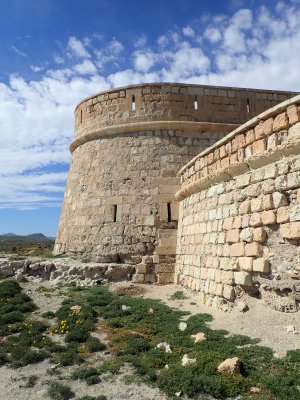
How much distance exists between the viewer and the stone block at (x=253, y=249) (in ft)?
20.6

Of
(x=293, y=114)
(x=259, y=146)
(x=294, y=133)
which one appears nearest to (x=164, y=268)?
(x=259, y=146)

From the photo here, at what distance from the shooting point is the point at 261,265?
616 centimetres

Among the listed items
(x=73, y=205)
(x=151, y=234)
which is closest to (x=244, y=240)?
(x=151, y=234)

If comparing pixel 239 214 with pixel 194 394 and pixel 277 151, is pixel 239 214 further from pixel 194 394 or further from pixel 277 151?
pixel 194 394

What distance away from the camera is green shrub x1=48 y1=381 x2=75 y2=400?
14.2ft

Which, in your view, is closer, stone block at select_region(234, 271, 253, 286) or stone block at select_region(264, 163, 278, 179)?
stone block at select_region(264, 163, 278, 179)

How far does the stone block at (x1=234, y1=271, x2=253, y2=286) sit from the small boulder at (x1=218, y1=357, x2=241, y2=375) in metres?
2.19

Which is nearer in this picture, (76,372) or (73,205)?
(76,372)

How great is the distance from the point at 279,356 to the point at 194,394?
4.15 ft

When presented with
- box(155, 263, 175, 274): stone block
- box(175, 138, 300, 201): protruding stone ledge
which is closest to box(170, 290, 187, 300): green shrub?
box(155, 263, 175, 274): stone block

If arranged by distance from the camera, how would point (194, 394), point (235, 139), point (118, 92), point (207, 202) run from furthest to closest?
point (118, 92) < point (207, 202) < point (235, 139) < point (194, 394)

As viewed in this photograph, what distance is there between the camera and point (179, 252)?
10375 millimetres

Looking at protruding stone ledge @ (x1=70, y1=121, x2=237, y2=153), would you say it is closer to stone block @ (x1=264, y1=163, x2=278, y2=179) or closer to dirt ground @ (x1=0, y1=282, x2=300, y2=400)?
stone block @ (x1=264, y1=163, x2=278, y2=179)

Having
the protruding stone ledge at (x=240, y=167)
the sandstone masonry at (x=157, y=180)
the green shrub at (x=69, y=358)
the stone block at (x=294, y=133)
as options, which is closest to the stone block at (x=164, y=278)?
the sandstone masonry at (x=157, y=180)
